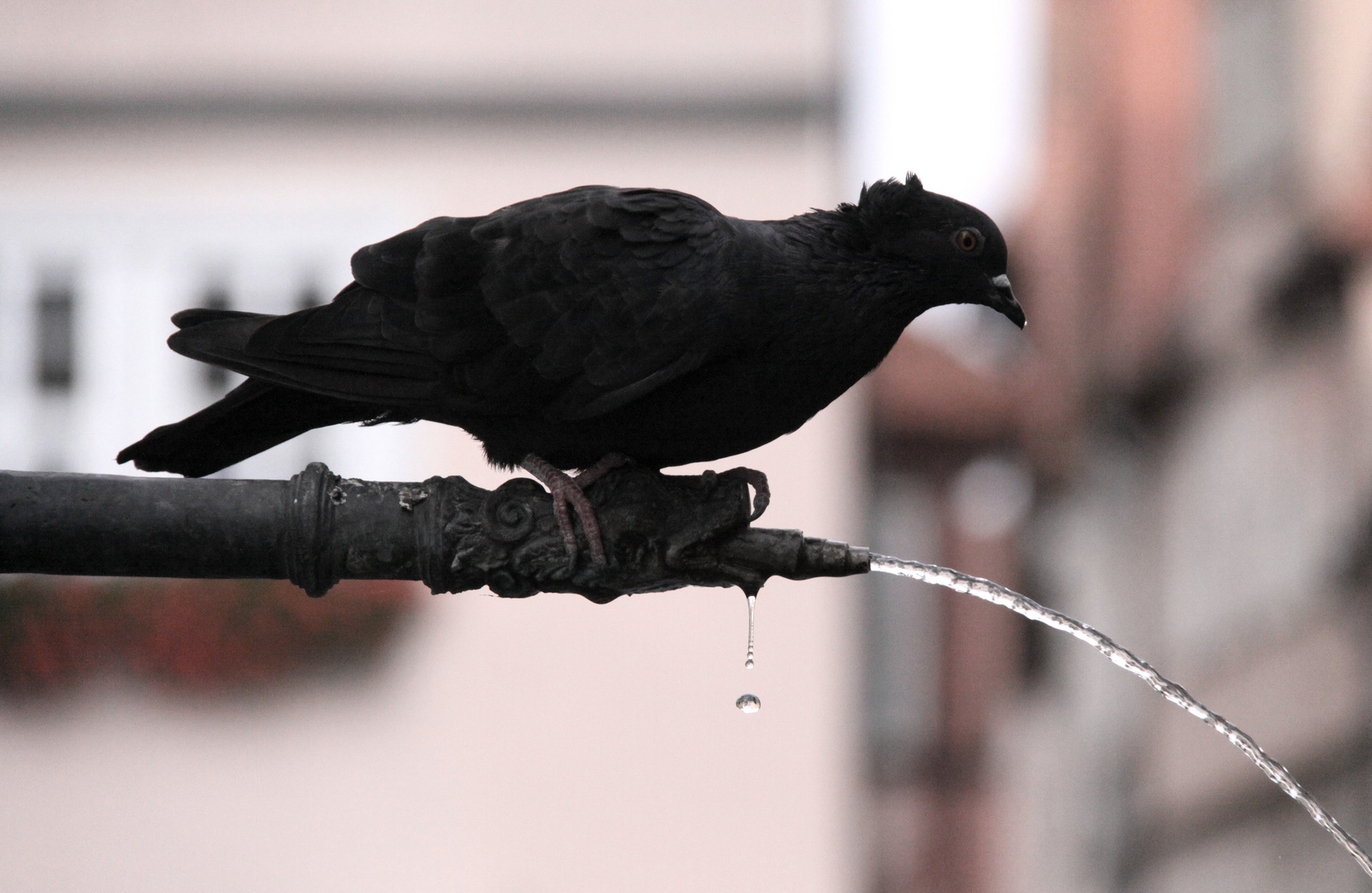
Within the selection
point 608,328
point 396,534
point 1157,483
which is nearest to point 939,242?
point 608,328

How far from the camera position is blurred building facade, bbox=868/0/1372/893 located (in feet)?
23.6

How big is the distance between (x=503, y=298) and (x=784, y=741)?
3452mm

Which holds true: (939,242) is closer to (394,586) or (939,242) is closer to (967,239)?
(967,239)

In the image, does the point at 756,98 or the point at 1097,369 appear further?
the point at 1097,369

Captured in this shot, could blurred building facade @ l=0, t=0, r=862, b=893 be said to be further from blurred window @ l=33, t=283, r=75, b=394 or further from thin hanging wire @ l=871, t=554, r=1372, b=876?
thin hanging wire @ l=871, t=554, r=1372, b=876

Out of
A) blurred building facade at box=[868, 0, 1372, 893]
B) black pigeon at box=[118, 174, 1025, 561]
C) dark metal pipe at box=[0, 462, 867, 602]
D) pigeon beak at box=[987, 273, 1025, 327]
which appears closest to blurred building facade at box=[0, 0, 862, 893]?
blurred building facade at box=[868, 0, 1372, 893]

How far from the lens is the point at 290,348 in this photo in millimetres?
2354

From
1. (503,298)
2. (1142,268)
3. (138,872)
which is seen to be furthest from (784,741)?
(1142,268)

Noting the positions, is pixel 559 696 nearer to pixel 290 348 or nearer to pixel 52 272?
pixel 52 272

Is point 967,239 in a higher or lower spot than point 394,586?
higher

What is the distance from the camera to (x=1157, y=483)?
11070 mm

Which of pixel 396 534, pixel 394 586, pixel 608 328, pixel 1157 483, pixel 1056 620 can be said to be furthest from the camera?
pixel 1157 483

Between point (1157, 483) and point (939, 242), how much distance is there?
9121 mm

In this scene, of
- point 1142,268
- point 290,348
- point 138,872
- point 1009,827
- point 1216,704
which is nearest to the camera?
point 290,348
